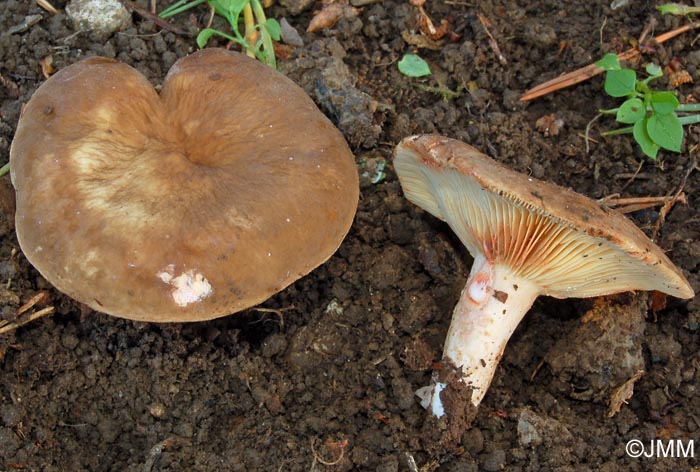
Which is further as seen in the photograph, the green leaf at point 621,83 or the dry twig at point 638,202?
the green leaf at point 621,83

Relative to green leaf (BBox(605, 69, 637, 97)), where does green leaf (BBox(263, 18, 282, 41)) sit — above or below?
above

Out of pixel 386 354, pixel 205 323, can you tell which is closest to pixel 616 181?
pixel 386 354

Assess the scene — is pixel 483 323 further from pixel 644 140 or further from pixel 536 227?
pixel 644 140

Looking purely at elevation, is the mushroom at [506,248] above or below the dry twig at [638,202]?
above

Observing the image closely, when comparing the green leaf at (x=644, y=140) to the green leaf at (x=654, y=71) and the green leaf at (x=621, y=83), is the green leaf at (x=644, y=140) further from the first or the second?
the green leaf at (x=654, y=71)

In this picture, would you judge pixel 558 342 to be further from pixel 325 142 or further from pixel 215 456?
pixel 215 456

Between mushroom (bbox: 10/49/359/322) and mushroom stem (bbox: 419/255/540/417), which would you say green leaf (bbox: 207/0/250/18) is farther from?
mushroom stem (bbox: 419/255/540/417)

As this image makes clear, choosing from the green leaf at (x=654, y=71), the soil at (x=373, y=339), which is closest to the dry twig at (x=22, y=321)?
the soil at (x=373, y=339)

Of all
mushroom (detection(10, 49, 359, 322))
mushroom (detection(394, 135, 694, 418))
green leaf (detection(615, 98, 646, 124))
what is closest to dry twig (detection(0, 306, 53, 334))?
mushroom (detection(10, 49, 359, 322))
